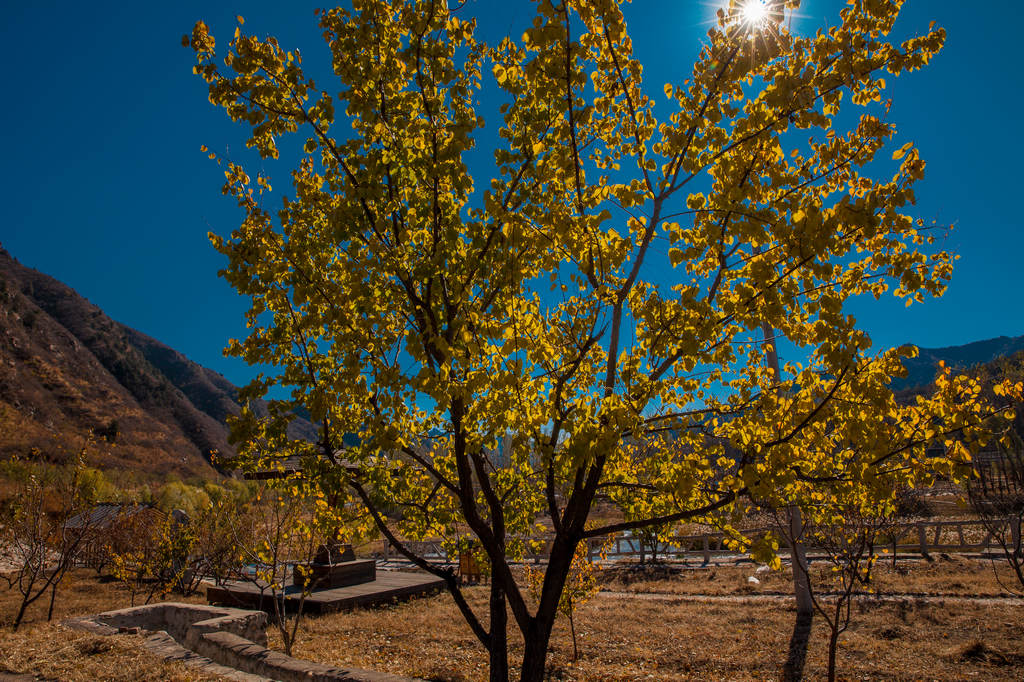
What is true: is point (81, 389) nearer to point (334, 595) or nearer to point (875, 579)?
point (334, 595)

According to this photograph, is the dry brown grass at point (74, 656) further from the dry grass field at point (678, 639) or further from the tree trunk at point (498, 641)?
the tree trunk at point (498, 641)

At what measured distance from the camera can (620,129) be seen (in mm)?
3688

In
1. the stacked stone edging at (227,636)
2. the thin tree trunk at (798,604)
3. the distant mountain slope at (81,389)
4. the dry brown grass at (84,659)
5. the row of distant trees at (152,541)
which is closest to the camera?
the stacked stone edging at (227,636)

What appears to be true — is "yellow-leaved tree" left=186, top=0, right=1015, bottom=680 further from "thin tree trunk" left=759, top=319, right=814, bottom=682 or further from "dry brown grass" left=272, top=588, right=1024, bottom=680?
"dry brown grass" left=272, top=588, right=1024, bottom=680

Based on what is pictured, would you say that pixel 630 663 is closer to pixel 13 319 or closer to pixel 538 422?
pixel 538 422

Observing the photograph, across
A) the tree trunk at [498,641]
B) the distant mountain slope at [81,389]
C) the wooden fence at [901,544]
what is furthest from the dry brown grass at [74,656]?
the distant mountain slope at [81,389]

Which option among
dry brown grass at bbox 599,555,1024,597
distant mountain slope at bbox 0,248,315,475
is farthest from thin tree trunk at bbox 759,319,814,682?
distant mountain slope at bbox 0,248,315,475

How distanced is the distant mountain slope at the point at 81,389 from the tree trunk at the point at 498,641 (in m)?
58.8

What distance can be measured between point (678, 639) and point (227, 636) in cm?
719

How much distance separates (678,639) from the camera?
955 centimetres

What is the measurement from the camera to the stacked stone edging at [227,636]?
239 inches

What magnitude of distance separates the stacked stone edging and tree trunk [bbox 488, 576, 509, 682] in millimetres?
2078

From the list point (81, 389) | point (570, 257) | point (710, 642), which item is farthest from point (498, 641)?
point (81, 389)

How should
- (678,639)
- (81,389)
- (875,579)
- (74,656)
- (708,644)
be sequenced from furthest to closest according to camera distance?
(81,389) → (875,579) → (678,639) → (708,644) → (74,656)
